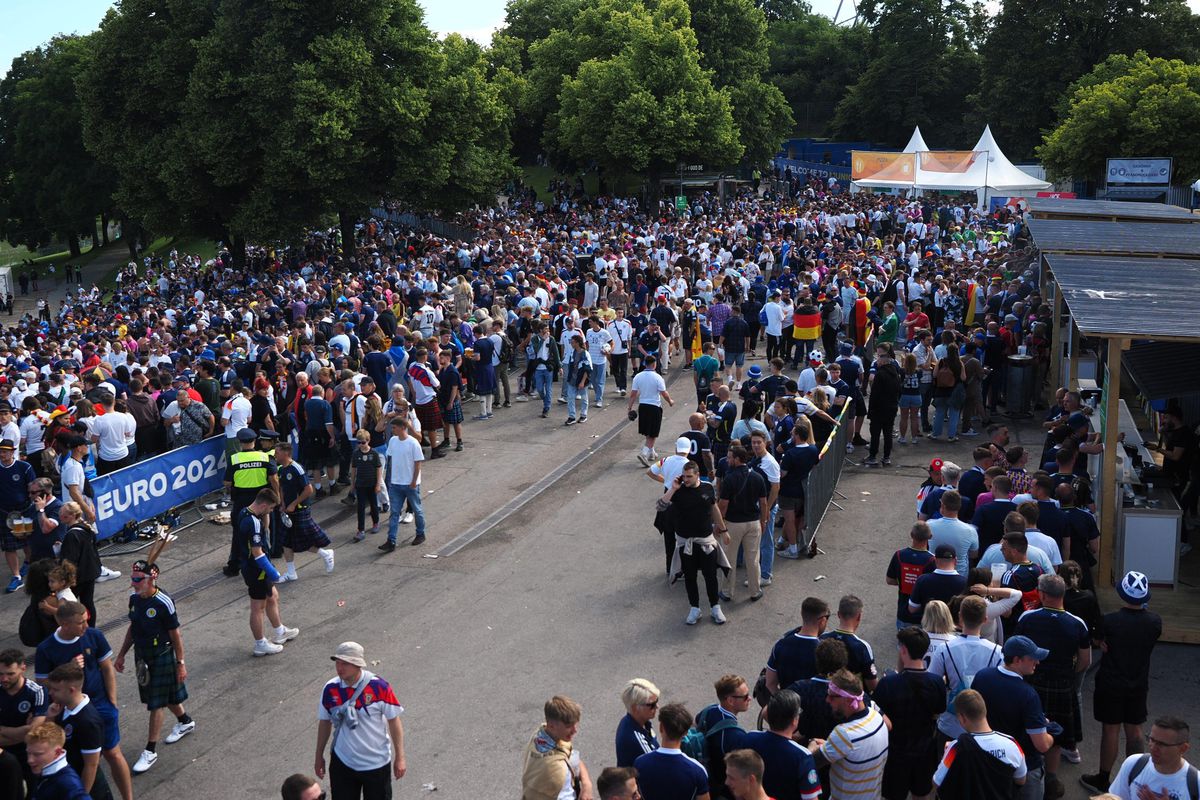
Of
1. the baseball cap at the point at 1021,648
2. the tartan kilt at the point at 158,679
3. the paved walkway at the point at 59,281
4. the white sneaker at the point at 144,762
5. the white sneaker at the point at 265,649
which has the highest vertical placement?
the baseball cap at the point at 1021,648

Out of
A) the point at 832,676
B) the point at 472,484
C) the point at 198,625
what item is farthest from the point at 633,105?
the point at 832,676

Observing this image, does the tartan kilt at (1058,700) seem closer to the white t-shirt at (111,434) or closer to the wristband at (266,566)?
the wristband at (266,566)

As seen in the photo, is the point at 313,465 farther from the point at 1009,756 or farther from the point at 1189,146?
the point at 1189,146

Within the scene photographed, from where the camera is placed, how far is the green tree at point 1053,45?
58.9 meters

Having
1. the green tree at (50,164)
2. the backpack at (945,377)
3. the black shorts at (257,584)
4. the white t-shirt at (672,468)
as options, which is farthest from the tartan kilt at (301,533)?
the green tree at (50,164)

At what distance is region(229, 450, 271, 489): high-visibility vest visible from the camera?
11.6 metres

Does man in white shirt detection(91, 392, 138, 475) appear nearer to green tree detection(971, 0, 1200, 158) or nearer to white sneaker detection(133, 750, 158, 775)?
white sneaker detection(133, 750, 158, 775)

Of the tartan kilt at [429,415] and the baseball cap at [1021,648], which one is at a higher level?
the baseball cap at [1021,648]

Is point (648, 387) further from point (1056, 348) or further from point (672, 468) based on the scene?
point (1056, 348)

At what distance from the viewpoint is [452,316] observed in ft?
61.3

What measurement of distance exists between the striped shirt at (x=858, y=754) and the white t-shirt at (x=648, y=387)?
925 cm

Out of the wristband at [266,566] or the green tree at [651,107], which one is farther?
the green tree at [651,107]

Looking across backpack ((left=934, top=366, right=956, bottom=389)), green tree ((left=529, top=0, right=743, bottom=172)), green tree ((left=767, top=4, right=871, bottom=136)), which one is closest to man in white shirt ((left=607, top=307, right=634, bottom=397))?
backpack ((left=934, top=366, right=956, bottom=389))

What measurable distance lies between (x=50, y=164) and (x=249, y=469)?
183ft
